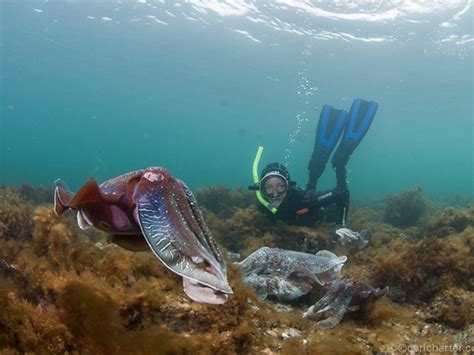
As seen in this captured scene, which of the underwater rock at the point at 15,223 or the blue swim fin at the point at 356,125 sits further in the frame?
the blue swim fin at the point at 356,125

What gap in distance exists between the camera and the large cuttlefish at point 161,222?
164 centimetres

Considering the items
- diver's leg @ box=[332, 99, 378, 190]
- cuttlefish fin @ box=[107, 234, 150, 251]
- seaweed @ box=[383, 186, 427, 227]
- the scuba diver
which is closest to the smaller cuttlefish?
cuttlefish fin @ box=[107, 234, 150, 251]

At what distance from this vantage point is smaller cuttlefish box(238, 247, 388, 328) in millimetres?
3934

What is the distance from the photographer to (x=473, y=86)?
3334cm

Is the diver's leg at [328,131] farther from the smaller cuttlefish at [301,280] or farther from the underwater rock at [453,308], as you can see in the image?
the underwater rock at [453,308]

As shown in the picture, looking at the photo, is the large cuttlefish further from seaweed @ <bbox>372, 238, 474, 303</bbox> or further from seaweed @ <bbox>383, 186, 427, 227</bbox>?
seaweed @ <bbox>383, 186, 427, 227</bbox>

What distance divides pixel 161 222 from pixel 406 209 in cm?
1422

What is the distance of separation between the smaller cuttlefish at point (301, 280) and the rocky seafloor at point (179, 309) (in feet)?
0.66

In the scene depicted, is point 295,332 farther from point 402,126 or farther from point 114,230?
point 402,126

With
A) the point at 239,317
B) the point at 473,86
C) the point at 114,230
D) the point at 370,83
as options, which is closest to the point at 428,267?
the point at 239,317

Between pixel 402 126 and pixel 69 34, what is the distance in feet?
172

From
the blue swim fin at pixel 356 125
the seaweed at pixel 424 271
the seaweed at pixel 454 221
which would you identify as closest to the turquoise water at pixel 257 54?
the blue swim fin at pixel 356 125

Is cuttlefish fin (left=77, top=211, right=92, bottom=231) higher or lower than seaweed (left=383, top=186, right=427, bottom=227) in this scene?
higher

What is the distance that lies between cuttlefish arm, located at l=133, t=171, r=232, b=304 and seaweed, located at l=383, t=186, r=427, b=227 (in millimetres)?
13679
